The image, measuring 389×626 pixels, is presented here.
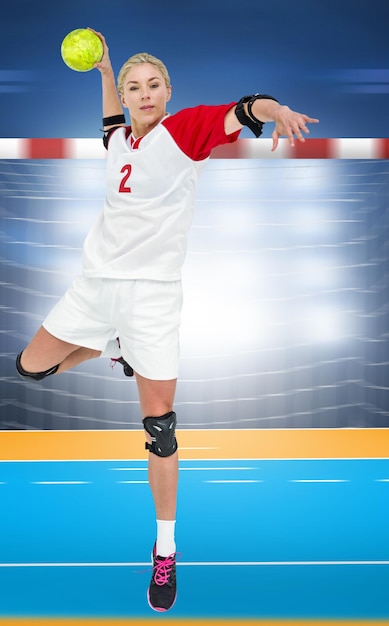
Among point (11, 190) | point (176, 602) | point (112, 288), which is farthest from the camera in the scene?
point (11, 190)

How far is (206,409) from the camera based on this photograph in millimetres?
4141

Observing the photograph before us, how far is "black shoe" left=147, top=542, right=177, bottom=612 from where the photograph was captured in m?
1.86

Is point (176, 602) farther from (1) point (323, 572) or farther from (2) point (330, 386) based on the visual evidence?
(2) point (330, 386)

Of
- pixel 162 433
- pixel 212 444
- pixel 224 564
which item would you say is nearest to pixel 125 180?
pixel 162 433

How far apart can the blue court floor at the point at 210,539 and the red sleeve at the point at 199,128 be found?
46.3 inches

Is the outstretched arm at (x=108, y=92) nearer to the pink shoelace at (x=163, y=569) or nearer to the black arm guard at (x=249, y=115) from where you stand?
the black arm guard at (x=249, y=115)

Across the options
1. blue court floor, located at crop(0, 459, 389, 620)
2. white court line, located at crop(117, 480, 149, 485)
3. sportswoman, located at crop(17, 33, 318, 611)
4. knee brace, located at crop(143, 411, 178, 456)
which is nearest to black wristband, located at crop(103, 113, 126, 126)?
sportswoman, located at crop(17, 33, 318, 611)

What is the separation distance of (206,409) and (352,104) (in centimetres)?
189

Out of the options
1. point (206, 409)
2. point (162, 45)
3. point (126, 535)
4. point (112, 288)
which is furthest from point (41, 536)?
point (162, 45)

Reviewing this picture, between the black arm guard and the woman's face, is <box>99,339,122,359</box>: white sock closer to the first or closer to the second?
the woman's face

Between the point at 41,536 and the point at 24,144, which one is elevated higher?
the point at 24,144

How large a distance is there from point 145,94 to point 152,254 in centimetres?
44

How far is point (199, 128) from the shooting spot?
1908 millimetres

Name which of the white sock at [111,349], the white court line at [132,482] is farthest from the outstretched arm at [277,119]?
the white court line at [132,482]
